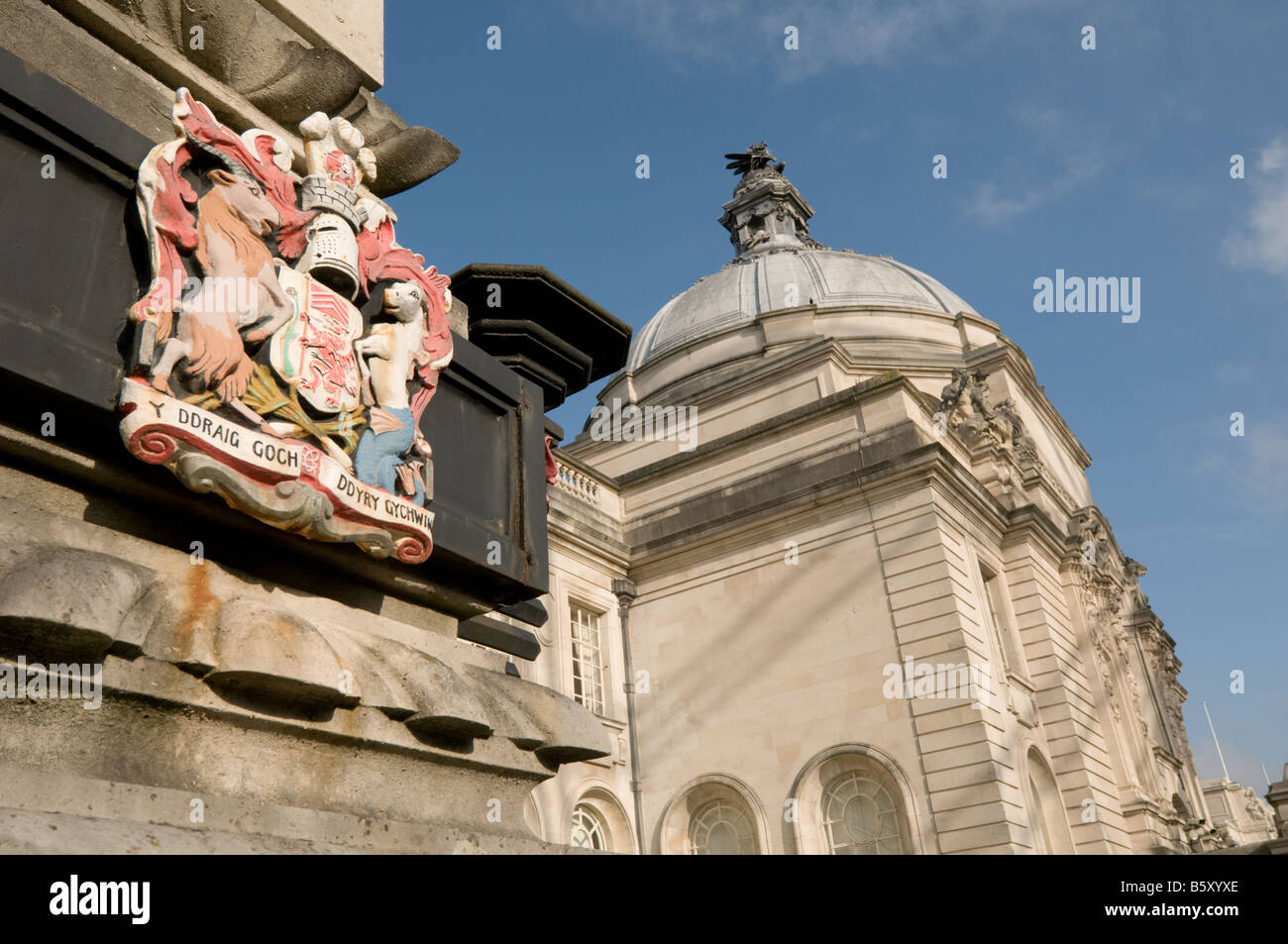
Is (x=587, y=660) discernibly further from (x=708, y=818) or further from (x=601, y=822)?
(x=708, y=818)

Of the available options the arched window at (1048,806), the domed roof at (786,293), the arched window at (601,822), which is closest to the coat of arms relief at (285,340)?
the arched window at (601,822)

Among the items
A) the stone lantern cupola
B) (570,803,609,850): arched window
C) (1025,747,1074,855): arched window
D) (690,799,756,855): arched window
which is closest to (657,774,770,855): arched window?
(690,799,756,855): arched window

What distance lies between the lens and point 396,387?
3.90 meters

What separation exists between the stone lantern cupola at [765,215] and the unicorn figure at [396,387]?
4877 cm

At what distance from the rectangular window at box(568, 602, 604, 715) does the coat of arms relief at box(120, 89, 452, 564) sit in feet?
51.6

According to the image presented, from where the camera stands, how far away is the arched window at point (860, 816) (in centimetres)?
1677

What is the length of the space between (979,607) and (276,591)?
1685cm

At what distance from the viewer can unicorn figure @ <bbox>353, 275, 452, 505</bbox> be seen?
3.71 metres

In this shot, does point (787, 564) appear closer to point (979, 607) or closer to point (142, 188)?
point (979, 607)

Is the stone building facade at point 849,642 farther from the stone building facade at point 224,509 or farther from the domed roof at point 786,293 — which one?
the stone building facade at point 224,509

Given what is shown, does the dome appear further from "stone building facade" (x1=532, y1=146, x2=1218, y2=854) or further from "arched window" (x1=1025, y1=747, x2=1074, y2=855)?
"arched window" (x1=1025, y1=747, x2=1074, y2=855)

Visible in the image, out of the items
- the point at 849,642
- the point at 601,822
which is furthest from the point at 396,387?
the point at 601,822
